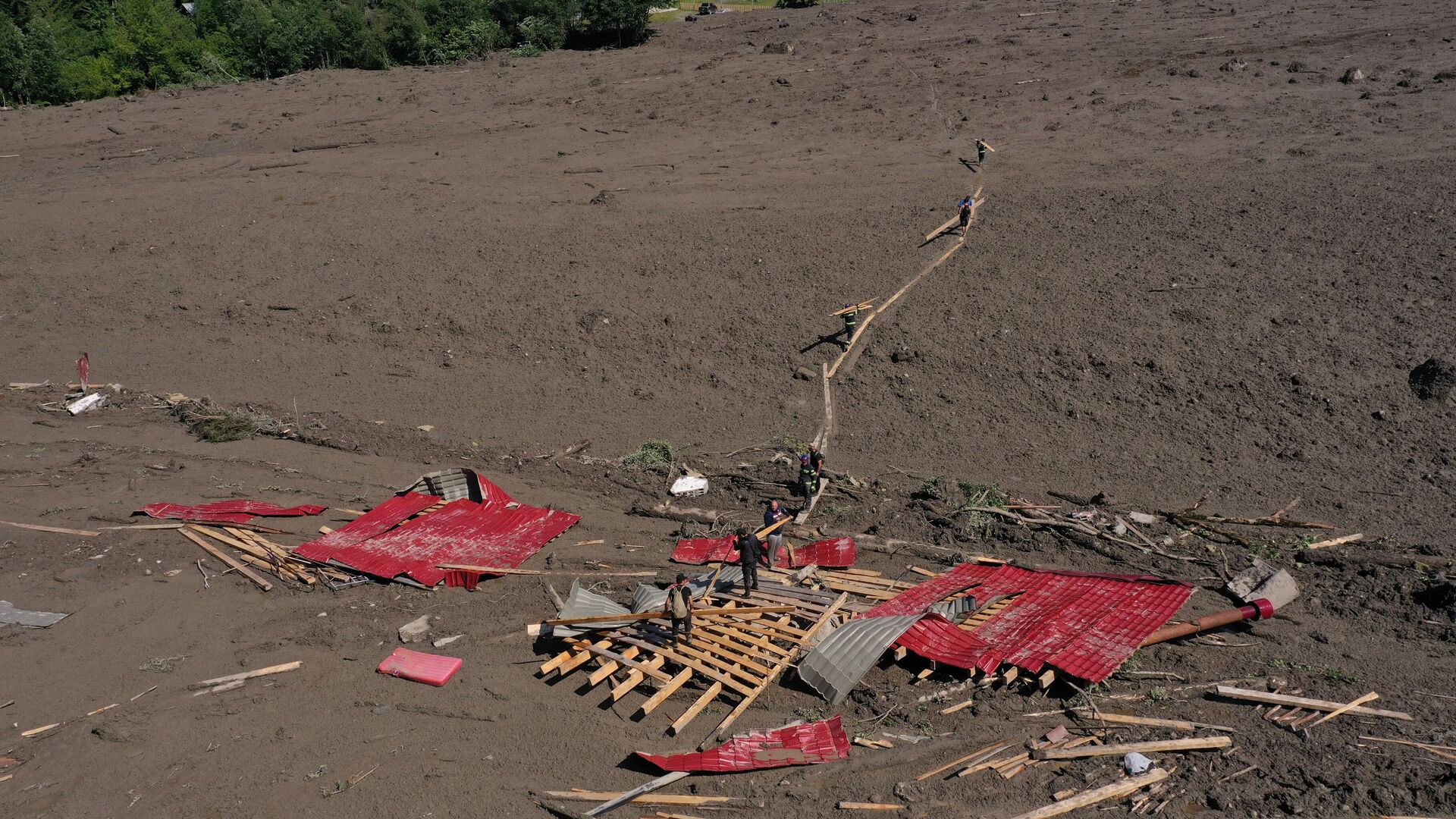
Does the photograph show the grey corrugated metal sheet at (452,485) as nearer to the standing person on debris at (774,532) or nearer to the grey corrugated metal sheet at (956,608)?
the standing person on debris at (774,532)

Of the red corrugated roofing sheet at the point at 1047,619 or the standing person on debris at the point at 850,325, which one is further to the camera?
the standing person on debris at the point at 850,325

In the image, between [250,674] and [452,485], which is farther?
[452,485]

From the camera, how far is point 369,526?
1548cm

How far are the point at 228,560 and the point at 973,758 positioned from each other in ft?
39.7

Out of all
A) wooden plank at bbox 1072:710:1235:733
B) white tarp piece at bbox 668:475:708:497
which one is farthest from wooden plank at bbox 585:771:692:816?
white tarp piece at bbox 668:475:708:497

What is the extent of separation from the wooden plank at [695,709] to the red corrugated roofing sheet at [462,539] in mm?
4767

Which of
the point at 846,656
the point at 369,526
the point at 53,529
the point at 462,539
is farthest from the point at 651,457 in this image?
the point at 53,529

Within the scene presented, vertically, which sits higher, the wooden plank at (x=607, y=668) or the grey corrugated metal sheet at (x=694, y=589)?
the grey corrugated metal sheet at (x=694, y=589)

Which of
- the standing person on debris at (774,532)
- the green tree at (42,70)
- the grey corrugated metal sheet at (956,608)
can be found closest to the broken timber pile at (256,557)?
the standing person on debris at (774,532)

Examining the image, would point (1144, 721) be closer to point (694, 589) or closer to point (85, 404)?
point (694, 589)

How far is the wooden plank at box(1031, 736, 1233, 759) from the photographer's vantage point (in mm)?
9344

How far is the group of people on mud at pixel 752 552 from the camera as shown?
11.3 metres

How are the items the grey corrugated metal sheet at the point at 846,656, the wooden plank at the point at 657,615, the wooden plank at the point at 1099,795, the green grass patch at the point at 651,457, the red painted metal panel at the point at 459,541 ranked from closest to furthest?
the wooden plank at the point at 1099,795
the grey corrugated metal sheet at the point at 846,656
the wooden plank at the point at 657,615
the red painted metal panel at the point at 459,541
the green grass patch at the point at 651,457

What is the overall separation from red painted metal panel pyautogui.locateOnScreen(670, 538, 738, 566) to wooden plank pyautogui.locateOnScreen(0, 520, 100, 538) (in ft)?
34.2
